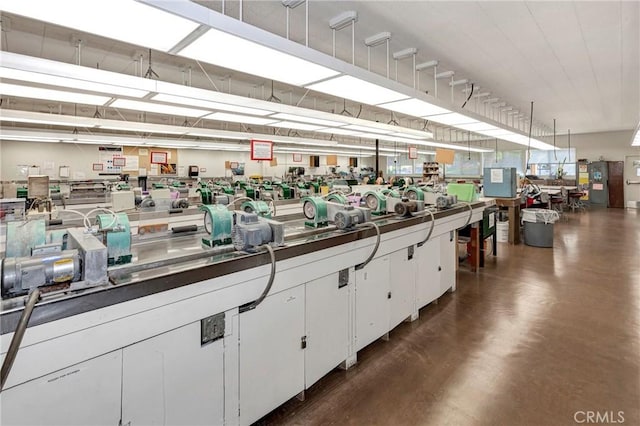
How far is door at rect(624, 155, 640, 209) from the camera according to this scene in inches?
459

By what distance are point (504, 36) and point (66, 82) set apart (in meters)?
4.35

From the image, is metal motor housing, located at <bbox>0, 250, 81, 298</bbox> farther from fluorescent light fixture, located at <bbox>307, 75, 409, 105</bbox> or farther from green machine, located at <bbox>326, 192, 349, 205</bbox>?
fluorescent light fixture, located at <bbox>307, 75, 409, 105</bbox>

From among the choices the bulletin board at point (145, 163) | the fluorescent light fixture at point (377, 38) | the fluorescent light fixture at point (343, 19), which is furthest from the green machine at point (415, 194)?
the bulletin board at point (145, 163)

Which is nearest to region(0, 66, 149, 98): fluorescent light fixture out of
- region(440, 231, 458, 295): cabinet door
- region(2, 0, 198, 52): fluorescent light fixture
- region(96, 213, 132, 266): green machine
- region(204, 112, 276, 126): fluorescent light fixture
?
region(2, 0, 198, 52): fluorescent light fixture

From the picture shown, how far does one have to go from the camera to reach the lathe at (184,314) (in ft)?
3.60

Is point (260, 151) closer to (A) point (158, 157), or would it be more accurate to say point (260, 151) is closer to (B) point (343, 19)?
(B) point (343, 19)

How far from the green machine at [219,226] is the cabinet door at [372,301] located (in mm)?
975

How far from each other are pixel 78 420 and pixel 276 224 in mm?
1092

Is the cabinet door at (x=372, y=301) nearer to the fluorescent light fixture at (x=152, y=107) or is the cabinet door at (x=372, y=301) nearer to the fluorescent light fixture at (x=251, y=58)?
the fluorescent light fixture at (x=251, y=58)

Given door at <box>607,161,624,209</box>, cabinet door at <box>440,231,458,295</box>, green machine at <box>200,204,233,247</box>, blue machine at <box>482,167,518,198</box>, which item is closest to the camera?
green machine at <box>200,204,233,247</box>

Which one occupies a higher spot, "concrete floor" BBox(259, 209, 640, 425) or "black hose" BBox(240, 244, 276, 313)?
"black hose" BBox(240, 244, 276, 313)

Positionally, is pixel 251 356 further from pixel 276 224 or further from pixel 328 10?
pixel 328 10

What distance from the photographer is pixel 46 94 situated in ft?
10.6

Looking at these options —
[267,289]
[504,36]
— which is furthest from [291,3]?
[267,289]
